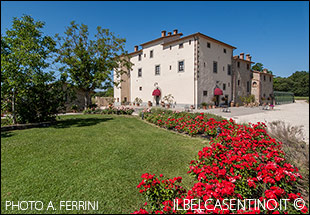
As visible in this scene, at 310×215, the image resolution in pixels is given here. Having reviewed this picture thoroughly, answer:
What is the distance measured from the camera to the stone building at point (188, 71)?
19.1m

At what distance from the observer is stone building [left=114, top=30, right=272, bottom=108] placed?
754 inches

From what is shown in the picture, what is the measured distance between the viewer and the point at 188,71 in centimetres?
1953

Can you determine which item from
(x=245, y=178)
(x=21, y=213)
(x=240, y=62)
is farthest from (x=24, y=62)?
(x=240, y=62)

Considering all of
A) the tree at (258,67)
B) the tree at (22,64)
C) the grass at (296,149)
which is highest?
the tree at (258,67)

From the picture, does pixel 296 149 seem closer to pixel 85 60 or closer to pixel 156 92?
pixel 85 60

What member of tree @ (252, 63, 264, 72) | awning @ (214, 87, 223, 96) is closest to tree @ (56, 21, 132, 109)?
awning @ (214, 87, 223, 96)

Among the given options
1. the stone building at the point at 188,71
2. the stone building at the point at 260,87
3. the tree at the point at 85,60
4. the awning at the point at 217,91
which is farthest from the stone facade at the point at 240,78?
the tree at the point at 85,60

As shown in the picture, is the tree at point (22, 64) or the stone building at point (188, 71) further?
the stone building at point (188, 71)

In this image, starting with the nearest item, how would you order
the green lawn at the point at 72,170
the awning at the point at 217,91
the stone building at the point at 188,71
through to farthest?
the green lawn at the point at 72,170 < the stone building at the point at 188,71 < the awning at the point at 217,91

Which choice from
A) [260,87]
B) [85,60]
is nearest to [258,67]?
[260,87]

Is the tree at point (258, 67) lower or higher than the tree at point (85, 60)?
higher

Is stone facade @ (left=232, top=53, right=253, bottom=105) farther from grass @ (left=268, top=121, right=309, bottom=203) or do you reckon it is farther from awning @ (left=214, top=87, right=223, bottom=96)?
grass @ (left=268, top=121, right=309, bottom=203)

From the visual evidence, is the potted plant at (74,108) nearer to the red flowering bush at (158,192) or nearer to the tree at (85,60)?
the tree at (85,60)

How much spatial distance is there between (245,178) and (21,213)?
2703 millimetres
